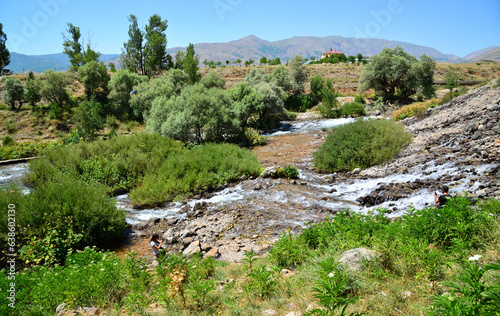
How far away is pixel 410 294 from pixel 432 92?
32.7 metres

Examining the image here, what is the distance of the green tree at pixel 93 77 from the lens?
29.8 m

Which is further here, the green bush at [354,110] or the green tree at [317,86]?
the green tree at [317,86]

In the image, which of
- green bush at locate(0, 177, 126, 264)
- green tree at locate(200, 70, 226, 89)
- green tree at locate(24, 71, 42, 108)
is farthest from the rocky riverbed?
green tree at locate(24, 71, 42, 108)

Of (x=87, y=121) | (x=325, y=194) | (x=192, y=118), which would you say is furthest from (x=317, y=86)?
(x=325, y=194)

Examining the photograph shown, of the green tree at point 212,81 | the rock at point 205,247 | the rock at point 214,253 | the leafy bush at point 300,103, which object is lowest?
the rock at point 205,247

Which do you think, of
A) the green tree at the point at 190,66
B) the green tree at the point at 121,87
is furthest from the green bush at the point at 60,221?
the green tree at the point at 190,66

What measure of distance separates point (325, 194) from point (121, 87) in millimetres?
27748

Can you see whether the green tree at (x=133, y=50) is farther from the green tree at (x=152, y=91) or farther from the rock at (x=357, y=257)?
the rock at (x=357, y=257)

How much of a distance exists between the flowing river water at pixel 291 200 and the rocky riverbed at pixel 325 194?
3 centimetres

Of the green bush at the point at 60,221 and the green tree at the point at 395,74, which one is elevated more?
the green tree at the point at 395,74

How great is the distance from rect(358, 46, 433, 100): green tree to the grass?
29948mm

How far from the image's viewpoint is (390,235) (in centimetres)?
423

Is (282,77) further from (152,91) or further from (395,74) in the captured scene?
(152,91)

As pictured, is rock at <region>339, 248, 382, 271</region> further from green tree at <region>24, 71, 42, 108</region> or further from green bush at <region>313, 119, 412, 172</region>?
green tree at <region>24, 71, 42, 108</region>
